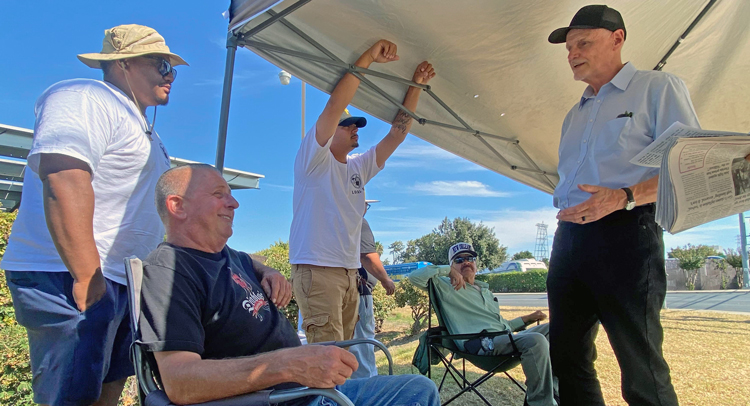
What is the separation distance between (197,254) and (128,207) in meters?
0.47

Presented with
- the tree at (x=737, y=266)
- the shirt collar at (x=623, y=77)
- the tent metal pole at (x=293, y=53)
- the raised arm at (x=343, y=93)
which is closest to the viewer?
the shirt collar at (x=623, y=77)

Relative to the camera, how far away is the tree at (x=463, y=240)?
41.2 meters

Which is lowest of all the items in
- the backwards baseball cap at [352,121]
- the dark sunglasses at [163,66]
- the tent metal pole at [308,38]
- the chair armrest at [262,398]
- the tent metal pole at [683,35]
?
the chair armrest at [262,398]

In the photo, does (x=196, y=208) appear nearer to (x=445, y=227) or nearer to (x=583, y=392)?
(x=583, y=392)

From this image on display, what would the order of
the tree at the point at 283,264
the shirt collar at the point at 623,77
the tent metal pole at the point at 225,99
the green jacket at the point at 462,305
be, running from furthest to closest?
the tree at the point at 283,264
the green jacket at the point at 462,305
the tent metal pole at the point at 225,99
the shirt collar at the point at 623,77

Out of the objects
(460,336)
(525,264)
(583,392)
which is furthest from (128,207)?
(525,264)

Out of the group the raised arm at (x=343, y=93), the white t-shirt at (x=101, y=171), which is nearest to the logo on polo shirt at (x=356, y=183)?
the raised arm at (x=343, y=93)

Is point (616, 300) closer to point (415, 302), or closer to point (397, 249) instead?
point (415, 302)

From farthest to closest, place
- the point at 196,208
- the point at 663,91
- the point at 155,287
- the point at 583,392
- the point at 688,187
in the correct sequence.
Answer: the point at 583,392 < the point at 663,91 < the point at 196,208 < the point at 688,187 < the point at 155,287

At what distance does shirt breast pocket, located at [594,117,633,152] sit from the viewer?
171 centimetres

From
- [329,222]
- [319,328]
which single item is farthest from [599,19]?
[319,328]

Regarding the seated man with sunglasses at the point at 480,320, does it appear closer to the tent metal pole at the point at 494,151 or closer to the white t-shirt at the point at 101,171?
the tent metal pole at the point at 494,151

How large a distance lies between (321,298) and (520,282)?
99.8 feet

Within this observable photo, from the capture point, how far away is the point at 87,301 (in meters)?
1.40
